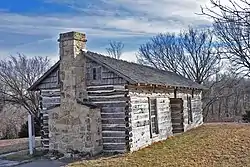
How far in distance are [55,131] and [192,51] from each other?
1028 inches

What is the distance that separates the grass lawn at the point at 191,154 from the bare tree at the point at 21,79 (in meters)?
15.3

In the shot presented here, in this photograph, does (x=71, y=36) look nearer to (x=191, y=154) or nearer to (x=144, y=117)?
(x=144, y=117)

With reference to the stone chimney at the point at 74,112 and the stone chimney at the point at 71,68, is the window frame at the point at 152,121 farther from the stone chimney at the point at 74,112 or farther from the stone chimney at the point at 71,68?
the stone chimney at the point at 71,68

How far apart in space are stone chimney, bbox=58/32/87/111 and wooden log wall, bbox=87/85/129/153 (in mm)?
776

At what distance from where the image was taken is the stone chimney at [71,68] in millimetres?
13844

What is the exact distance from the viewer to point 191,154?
13188mm

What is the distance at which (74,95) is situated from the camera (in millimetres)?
13859

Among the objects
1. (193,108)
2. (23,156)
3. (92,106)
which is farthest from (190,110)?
(23,156)

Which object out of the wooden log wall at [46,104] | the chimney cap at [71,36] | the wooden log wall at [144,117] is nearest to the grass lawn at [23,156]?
the wooden log wall at [46,104]

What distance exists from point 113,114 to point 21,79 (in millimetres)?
17070

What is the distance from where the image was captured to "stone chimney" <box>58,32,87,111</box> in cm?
1384

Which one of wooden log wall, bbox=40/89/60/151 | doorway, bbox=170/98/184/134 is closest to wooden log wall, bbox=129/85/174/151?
doorway, bbox=170/98/184/134

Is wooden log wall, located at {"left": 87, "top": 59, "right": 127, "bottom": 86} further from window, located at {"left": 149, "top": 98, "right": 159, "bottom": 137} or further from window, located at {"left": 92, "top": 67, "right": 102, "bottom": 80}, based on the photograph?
window, located at {"left": 149, "top": 98, "right": 159, "bottom": 137}

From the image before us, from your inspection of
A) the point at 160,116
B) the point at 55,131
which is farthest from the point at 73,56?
the point at 160,116
